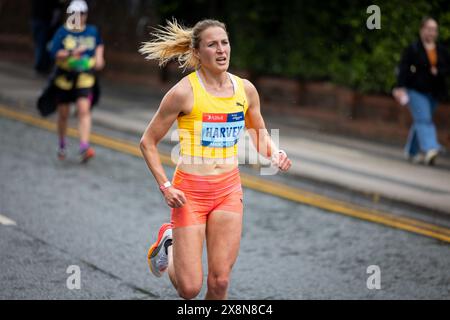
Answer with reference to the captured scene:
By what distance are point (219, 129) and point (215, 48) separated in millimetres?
483

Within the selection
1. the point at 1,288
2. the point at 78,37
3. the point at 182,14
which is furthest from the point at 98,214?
the point at 182,14

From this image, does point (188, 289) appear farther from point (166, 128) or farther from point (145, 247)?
point (145, 247)

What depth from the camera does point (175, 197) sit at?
5.09 meters

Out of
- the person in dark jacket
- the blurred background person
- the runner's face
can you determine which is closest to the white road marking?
the runner's face

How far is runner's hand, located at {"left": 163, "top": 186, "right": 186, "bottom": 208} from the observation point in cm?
509

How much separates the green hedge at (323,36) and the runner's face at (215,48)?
799 centimetres

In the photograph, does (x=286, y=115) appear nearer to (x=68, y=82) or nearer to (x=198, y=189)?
(x=68, y=82)

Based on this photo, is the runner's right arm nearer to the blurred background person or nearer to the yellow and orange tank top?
the yellow and orange tank top

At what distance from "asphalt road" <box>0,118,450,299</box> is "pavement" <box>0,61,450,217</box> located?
888 millimetres

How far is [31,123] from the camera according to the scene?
44.4 feet

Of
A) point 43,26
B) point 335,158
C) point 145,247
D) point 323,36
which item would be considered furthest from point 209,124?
point 43,26

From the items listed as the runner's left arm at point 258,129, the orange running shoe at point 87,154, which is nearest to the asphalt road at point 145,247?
the orange running shoe at point 87,154

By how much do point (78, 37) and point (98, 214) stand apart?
2.98m

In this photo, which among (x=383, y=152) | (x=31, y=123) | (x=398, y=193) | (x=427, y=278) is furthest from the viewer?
(x=31, y=123)
